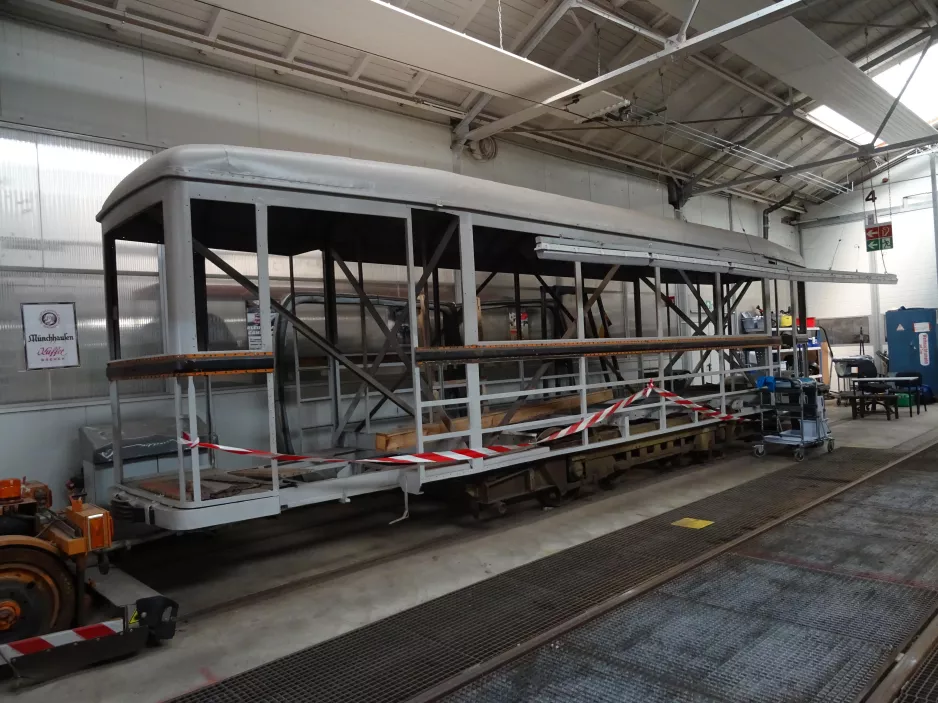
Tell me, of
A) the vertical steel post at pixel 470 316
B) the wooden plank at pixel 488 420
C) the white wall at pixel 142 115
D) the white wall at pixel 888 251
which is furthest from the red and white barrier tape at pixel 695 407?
the white wall at pixel 888 251

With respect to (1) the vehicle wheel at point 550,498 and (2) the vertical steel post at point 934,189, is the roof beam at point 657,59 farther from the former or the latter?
(2) the vertical steel post at point 934,189

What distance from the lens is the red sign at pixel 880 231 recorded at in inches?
587

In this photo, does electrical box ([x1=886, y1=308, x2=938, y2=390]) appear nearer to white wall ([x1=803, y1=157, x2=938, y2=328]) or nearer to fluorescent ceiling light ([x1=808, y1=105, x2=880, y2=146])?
white wall ([x1=803, y1=157, x2=938, y2=328])

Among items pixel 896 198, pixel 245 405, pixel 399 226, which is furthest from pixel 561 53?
pixel 896 198

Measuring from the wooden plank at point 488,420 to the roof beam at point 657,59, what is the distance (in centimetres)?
412

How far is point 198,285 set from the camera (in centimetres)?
557

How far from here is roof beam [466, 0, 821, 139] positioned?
257 inches

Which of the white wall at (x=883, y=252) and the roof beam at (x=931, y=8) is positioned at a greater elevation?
the roof beam at (x=931, y=8)

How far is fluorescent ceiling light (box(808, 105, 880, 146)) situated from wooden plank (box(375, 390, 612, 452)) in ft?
29.8

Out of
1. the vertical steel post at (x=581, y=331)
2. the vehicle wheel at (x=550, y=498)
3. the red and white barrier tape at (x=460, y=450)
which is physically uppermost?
the vertical steel post at (x=581, y=331)

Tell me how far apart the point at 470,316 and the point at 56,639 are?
353cm

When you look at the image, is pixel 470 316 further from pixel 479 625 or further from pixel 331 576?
pixel 479 625

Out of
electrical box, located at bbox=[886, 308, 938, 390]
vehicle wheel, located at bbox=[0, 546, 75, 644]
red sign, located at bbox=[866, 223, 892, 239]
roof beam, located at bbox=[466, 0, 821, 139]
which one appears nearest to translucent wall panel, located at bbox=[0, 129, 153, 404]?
vehicle wheel, located at bbox=[0, 546, 75, 644]

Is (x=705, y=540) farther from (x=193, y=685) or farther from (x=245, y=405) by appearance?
(x=245, y=405)
